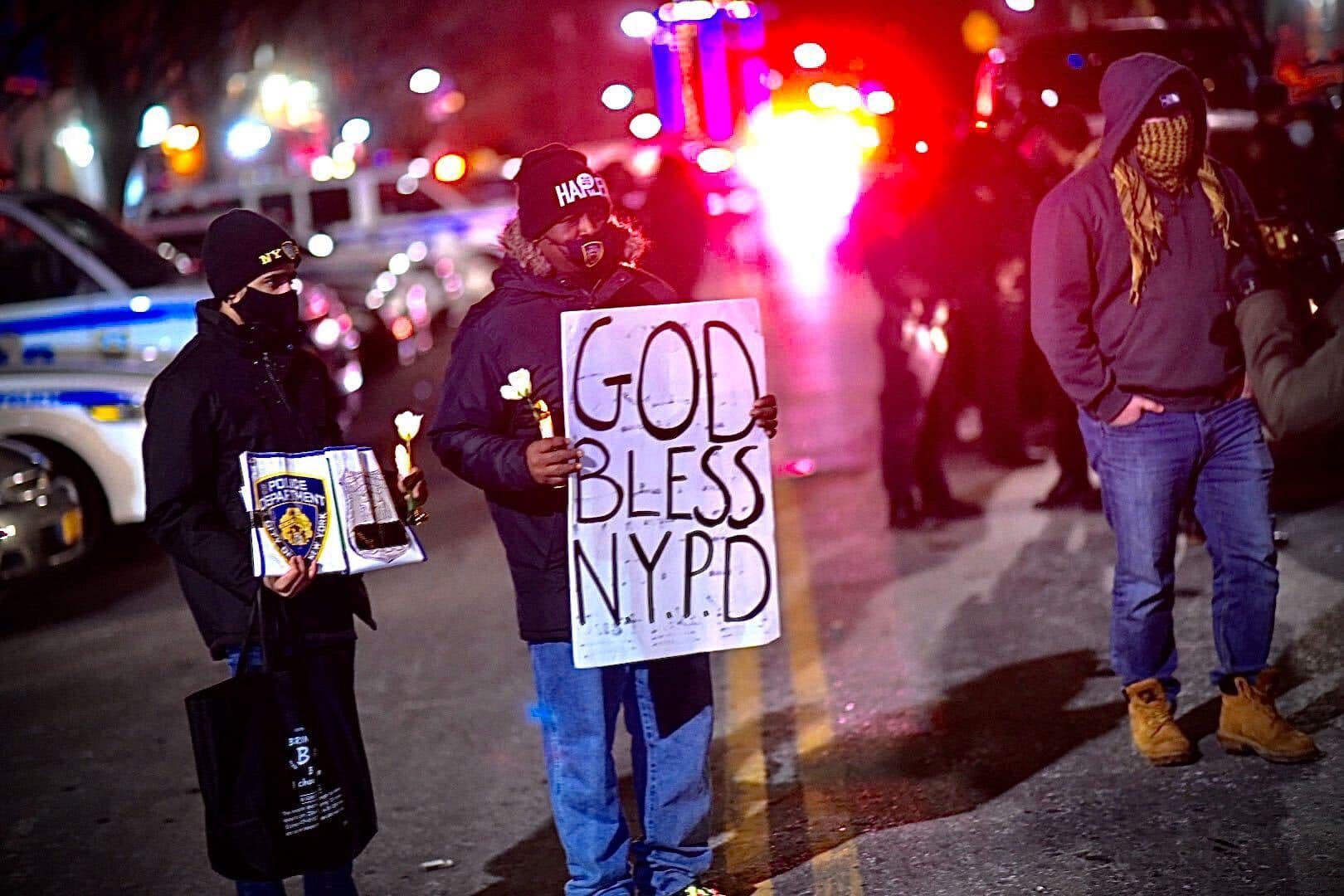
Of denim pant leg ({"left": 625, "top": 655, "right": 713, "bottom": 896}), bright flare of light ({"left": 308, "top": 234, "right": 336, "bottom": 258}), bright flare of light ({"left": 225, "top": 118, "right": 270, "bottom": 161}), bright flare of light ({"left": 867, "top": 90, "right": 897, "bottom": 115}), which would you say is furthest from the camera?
bright flare of light ({"left": 225, "top": 118, "right": 270, "bottom": 161})

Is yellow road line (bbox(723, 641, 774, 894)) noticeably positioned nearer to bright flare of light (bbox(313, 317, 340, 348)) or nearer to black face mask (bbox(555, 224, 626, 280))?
black face mask (bbox(555, 224, 626, 280))

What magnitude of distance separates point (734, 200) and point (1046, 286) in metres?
15.6

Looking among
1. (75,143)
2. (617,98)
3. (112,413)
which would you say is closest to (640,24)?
(617,98)

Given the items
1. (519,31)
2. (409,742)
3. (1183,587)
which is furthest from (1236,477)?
(519,31)

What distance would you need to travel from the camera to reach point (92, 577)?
31.7ft

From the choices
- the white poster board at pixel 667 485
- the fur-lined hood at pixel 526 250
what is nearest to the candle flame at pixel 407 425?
the white poster board at pixel 667 485

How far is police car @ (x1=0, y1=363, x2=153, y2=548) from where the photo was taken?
957cm

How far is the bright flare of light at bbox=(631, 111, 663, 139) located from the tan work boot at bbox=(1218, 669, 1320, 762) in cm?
555

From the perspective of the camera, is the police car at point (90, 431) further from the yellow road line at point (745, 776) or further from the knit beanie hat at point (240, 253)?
the knit beanie hat at point (240, 253)

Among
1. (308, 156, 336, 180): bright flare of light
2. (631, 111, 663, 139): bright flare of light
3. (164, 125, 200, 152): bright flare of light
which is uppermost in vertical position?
(164, 125, 200, 152): bright flare of light

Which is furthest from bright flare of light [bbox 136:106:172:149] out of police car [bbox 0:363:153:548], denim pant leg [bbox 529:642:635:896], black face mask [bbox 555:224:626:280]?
denim pant leg [bbox 529:642:635:896]

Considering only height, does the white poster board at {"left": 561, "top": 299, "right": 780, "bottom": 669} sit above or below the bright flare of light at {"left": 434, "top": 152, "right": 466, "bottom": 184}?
below

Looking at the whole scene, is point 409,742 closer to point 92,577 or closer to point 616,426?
point 616,426

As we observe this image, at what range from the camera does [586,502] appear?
13.9 feet
